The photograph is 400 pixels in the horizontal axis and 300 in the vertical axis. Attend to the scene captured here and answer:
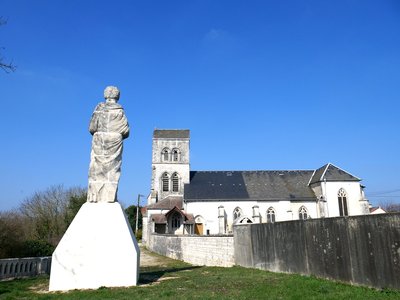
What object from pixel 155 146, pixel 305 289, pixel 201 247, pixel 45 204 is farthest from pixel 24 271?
pixel 155 146

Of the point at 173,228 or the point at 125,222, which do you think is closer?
the point at 125,222

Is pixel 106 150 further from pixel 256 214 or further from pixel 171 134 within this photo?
pixel 171 134

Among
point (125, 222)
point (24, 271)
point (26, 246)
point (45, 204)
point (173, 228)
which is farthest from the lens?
point (173, 228)

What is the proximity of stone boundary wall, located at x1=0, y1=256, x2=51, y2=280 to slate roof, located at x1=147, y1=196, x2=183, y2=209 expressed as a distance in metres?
23.8

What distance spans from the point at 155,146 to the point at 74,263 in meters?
34.4

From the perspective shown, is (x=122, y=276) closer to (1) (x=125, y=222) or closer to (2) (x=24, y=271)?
(1) (x=125, y=222)

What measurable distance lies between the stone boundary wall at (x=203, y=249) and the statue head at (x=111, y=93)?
9582 millimetres

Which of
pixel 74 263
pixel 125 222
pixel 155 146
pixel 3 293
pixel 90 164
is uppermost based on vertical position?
pixel 155 146

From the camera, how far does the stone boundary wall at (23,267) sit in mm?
11438

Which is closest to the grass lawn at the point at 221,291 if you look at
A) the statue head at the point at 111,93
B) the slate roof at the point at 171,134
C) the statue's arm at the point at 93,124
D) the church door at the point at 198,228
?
the statue's arm at the point at 93,124

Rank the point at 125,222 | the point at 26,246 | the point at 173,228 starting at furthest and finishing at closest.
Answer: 1. the point at 173,228
2. the point at 26,246
3. the point at 125,222

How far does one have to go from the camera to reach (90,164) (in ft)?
32.2

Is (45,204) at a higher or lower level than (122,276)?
higher

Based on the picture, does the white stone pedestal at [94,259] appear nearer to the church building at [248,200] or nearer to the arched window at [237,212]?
the church building at [248,200]
